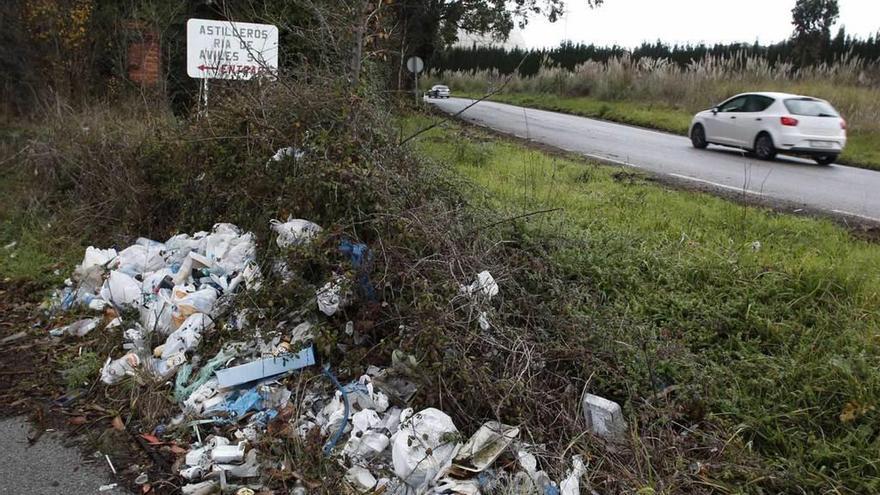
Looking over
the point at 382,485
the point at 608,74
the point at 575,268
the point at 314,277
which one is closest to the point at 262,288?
the point at 314,277

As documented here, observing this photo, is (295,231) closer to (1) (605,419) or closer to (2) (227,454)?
(2) (227,454)

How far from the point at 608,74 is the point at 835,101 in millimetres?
10566

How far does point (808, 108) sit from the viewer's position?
45.3 feet

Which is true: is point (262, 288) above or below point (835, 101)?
below

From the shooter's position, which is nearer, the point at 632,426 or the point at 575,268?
the point at 632,426

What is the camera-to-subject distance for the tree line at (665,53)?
27230 mm

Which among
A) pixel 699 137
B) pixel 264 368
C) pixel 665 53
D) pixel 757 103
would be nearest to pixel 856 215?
pixel 264 368

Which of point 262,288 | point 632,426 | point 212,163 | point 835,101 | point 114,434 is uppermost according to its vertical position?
point 835,101

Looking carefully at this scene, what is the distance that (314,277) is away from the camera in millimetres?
4371

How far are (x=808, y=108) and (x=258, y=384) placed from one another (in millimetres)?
13645

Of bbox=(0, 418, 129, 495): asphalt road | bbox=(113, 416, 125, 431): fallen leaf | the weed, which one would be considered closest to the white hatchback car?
the weed

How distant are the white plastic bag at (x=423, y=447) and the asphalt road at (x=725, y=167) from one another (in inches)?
194

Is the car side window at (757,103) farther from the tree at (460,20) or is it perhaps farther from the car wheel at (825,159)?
the tree at (460,20)

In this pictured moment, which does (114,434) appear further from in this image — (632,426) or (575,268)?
(575,268)
